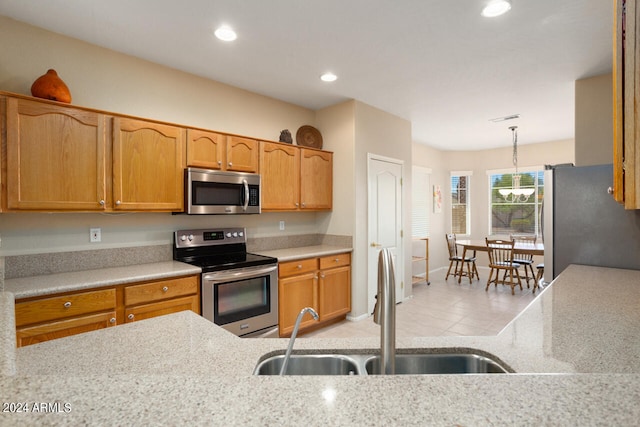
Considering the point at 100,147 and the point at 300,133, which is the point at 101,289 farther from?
the point at 300,133

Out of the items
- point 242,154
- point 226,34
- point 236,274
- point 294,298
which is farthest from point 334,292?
point 226,34

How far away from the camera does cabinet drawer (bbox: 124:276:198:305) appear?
2.27 meters

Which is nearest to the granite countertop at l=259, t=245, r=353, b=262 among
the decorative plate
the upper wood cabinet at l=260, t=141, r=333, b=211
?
the upper wood cabinet at l=260, t=141, r=333, b=211

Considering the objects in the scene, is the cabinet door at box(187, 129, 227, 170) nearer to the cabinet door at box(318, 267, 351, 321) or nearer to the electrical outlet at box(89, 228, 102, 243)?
the electrical outlet at box(89, 228, 102, 243)

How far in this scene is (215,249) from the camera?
10.5 feet

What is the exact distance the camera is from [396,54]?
2717 mm

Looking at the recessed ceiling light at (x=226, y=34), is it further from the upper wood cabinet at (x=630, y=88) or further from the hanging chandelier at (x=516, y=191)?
the hanging chandelier at (x=516, y=191)

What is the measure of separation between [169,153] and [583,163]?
12.4ft

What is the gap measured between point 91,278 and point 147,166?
36.3 inches

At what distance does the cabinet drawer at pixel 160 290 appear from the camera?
227cm

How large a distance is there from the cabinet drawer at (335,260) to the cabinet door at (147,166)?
157 centimetres

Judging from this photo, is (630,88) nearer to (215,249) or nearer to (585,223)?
(585,223)

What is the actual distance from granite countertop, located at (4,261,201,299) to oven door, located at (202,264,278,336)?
228 mm

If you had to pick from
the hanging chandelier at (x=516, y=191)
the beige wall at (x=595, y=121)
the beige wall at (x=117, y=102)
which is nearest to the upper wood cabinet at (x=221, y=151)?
the beige wall at (x=117, y=102)
